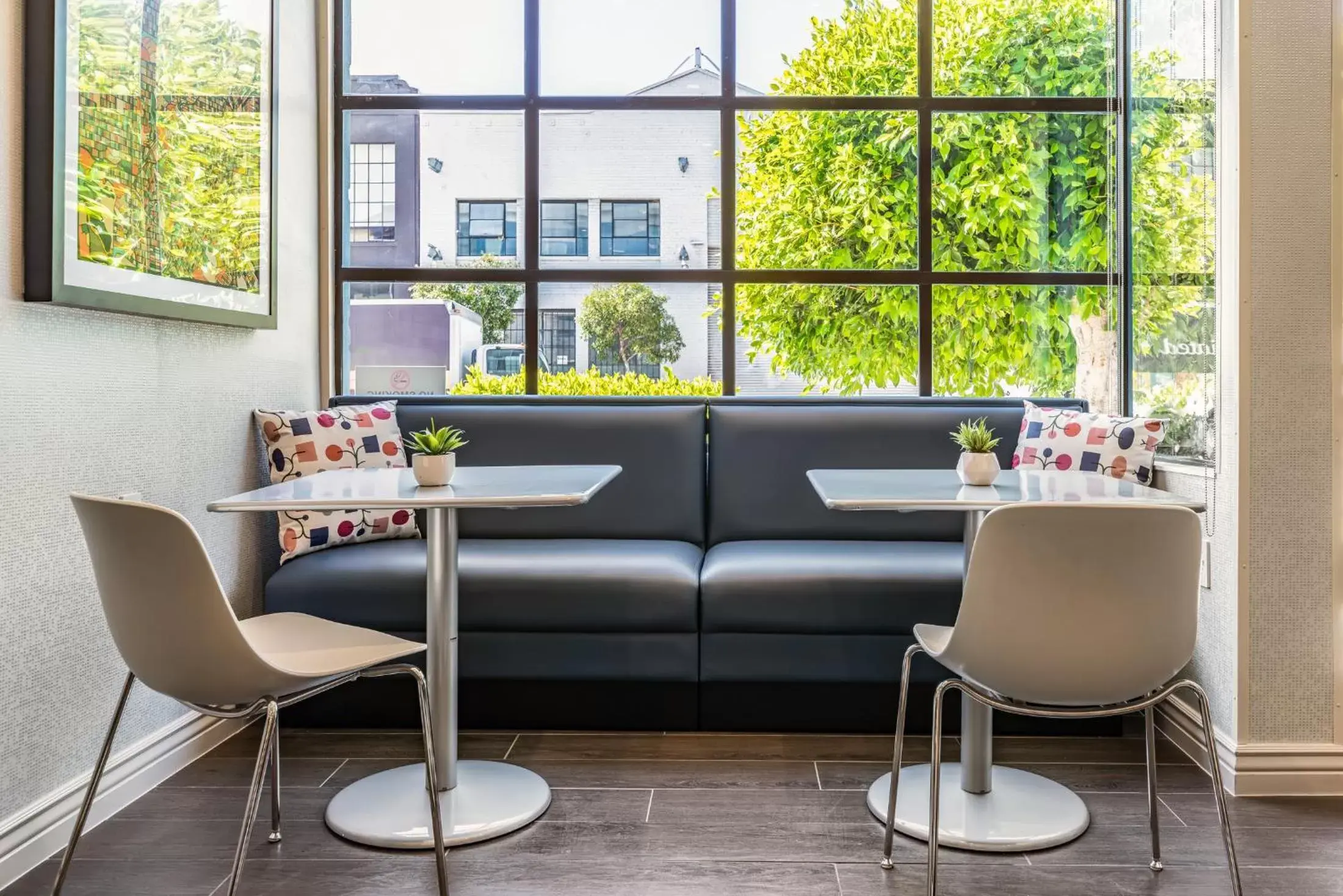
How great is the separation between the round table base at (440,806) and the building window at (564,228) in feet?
6.10

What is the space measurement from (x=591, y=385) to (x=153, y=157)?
5.29 feet

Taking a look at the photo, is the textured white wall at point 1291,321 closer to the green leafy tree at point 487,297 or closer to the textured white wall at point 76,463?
the green leafy tree at point 487,297

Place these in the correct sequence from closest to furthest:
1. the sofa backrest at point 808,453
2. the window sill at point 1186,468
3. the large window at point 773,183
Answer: the window sill at point 1186,468, the sofa backrest at point 808,453, the large window at point 773,183

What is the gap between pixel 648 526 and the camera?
10.3ft

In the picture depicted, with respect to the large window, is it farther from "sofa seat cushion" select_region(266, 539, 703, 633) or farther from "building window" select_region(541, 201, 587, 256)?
"sofa seat cushion" select_region(266, 539, 703, 633)

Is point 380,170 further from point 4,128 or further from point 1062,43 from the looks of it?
point 1062,43

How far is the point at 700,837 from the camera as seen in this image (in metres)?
2.02

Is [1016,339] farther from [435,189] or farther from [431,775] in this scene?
[431,775]

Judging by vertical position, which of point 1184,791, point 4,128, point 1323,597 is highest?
point 4,128

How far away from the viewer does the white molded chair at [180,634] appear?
149cm

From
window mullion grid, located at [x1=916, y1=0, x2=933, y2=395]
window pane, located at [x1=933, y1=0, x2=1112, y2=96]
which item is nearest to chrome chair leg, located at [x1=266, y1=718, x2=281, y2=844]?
window mullion grid, located at [x1=916, y1=0, x2=933, y2=395]

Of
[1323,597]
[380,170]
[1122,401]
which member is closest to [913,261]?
[1122,401]

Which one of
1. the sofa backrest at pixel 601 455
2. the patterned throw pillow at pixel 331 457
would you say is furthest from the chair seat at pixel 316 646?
the sofa backrest at pixel 601 455

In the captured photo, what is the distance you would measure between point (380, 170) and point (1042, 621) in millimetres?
2858
